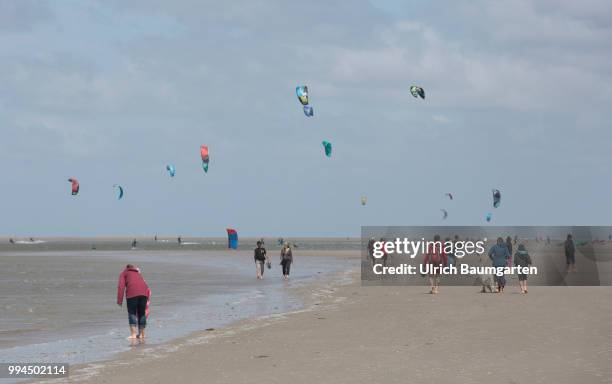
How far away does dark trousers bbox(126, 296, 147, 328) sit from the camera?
1789cm

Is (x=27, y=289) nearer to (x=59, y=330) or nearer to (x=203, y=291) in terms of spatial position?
(x=203, y=291)

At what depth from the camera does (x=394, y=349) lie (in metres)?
15.8

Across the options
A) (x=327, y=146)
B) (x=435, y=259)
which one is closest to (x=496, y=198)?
(x=327, y=146)

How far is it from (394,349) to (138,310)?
221 inches

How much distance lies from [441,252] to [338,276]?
13.8 m

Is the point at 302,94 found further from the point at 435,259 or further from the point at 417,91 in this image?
the point at 435,259

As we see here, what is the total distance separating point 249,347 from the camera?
16328 millimetres

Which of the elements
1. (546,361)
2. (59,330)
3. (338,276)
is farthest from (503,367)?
(338,276)

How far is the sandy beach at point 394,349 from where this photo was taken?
13.1 meters

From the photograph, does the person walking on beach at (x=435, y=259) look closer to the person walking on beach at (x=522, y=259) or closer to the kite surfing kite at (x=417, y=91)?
the person walking on beach at (x=522, y=259)

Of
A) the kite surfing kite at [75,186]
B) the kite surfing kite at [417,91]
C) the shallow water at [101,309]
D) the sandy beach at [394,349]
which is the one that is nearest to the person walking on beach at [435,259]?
the sandy beach at [394,349]

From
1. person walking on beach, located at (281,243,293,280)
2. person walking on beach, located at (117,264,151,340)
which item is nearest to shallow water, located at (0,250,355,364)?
person walking on beach, located at (117,264,151,340)

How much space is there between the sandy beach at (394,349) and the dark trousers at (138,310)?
3.20 feet

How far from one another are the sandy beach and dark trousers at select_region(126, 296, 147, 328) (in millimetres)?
975
